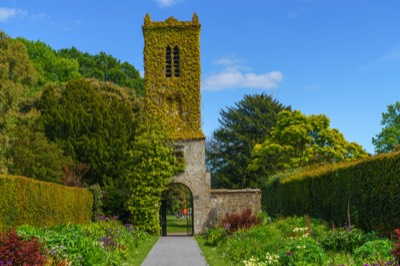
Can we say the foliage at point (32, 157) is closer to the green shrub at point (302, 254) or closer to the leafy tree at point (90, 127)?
the leafy tree at point (90, 127)

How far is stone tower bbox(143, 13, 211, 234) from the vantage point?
3244cm

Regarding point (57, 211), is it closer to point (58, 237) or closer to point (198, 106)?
point (58, 237)

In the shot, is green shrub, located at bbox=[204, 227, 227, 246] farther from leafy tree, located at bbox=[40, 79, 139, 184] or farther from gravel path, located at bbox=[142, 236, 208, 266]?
leafy tree, located at bbox=[40, 79, 139, 184]

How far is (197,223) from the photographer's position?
32.1 metres

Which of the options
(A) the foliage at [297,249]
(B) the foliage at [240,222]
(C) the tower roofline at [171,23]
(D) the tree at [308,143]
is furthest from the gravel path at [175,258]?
(D) the tree at [308,143]

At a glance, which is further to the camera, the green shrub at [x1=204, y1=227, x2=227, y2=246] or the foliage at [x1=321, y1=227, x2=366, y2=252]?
the green shrub at [x1=204, y1=227, x2=227, y2=246]

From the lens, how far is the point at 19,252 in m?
9.75

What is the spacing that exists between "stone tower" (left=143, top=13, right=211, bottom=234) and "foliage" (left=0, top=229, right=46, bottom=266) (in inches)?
872

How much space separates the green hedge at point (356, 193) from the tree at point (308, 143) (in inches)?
599

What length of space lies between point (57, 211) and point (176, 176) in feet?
36.0

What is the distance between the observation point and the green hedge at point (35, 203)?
17.2 metres

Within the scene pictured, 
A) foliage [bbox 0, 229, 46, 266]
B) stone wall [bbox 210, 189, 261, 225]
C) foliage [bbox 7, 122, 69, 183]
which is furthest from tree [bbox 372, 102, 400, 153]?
foliage [bbox 0, 229, 46, 266]

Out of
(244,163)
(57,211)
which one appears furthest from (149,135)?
(244,163)

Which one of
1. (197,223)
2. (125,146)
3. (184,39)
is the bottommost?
(197,223)
